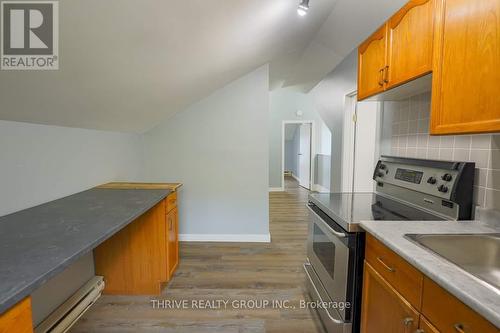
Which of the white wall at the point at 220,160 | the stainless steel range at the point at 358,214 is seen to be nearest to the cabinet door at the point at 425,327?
the stainless steel range at the point at 358,214

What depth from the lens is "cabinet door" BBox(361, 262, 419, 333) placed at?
94cm

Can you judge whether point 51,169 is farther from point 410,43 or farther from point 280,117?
point 280,117

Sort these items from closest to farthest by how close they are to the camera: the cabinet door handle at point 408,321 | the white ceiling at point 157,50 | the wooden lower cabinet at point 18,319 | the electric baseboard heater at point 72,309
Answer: the wooden lower cabinet at point 18,319 → the cabinet door handle at point 408,321 → the white ceiling at point 157,50 → the electric baseboard heater at point 72,309

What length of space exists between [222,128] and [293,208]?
245cm

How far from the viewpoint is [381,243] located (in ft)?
3.67

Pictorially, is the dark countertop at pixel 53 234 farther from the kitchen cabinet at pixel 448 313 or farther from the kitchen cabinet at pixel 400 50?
the kitchen cabinet at pixel 400 50

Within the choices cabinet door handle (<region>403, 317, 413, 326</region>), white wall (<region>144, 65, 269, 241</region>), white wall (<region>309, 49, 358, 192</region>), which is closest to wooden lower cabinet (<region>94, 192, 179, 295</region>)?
white wall (<region>144, 65, 269, 241</region>)

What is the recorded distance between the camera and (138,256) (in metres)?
2.10

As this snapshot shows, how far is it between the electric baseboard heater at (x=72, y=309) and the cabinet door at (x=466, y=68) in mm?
2345

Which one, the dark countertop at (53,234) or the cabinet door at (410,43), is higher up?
the cabinet door at (410,43)

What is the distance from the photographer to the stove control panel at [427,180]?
1299 millimetres

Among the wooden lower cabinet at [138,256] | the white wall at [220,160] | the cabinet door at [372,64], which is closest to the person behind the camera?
the cabinet door at [372,64]

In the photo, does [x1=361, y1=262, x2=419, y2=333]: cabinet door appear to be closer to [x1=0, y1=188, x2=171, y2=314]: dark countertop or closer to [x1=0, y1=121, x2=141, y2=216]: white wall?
[x1=0, y1=188, x2=171, y2=314]: dark countertop

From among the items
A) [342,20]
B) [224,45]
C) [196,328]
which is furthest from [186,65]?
[196,328]
